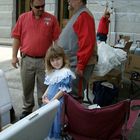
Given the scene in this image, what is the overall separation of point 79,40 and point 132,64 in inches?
102

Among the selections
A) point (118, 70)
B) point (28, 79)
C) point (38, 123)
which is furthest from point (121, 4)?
point (38, 123)

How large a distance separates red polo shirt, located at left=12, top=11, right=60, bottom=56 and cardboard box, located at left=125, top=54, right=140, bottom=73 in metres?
2.10

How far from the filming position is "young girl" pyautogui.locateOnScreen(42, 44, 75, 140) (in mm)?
3578

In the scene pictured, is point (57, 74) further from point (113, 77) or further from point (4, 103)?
point (113, 77)

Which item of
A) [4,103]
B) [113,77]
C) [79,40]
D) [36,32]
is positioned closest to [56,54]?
[79,40]

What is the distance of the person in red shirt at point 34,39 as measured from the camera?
4.45m

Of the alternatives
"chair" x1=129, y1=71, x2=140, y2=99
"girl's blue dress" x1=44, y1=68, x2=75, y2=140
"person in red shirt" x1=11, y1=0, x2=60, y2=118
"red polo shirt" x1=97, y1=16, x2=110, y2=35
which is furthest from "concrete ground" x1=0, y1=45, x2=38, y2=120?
"red polo shirt" x1=97, y1=16, x2=110, y2=35

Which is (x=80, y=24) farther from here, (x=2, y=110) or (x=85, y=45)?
(x=2, y=110)

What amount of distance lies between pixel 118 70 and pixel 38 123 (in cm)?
382

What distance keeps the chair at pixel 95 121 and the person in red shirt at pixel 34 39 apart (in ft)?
4.78

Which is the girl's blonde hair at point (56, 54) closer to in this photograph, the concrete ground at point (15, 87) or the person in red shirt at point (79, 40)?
the person in red shirt at point (79, 40)

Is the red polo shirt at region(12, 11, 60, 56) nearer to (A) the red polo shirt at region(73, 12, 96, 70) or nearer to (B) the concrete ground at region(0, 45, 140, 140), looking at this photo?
(A) the red polo shirt at region(73, 12, 96, 70)

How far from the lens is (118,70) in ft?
19.7

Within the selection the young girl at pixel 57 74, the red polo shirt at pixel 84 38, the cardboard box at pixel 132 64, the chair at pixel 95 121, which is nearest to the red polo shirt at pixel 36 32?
the red polo shirt at pixel 84 38
